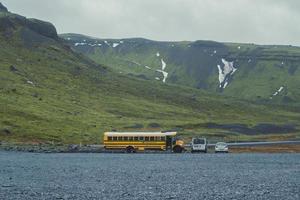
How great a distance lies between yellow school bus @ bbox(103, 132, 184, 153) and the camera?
476 feet

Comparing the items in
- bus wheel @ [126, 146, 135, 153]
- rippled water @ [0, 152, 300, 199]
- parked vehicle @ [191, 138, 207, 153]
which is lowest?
rippled water @ [0, 152, 300, 199]

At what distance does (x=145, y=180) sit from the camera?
79.4m

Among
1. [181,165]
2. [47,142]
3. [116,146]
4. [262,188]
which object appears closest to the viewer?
[262,188]

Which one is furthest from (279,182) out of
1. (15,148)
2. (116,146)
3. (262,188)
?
(15,148)

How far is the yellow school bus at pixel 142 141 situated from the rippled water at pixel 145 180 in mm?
31852

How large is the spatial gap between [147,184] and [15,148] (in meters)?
90.5

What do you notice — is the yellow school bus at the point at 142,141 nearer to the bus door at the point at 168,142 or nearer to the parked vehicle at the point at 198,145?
the bus door at the point at 168,142

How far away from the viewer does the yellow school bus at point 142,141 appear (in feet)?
476

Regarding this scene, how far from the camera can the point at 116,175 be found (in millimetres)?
87062

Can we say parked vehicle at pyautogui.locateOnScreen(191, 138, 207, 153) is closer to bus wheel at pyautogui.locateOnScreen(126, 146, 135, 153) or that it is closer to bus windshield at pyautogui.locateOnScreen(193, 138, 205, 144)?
bus windshield at pyautogui.locateOnScreen(193, 138, 205, 144)

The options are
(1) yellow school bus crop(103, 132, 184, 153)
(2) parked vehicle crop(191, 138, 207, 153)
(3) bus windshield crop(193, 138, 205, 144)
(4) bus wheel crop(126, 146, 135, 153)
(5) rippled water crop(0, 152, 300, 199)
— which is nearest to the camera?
(5) rippled water crop(0, 152, 300, 199)

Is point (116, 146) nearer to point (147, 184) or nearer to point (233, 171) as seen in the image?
point (233, 171)

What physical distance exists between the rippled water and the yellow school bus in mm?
31852

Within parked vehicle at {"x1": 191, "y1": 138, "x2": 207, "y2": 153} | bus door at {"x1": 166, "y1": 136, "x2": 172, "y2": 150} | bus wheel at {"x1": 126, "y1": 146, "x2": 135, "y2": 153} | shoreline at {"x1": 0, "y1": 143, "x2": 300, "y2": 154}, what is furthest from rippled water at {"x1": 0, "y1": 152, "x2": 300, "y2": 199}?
shoreline at {"x1": 0, "y1": 143, "x2": 300, "y2": 154}
